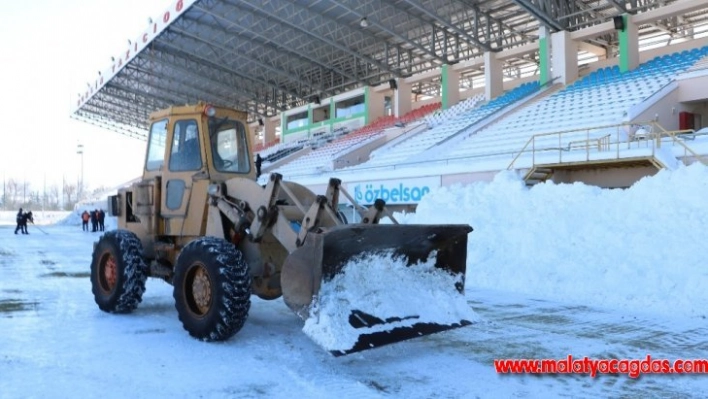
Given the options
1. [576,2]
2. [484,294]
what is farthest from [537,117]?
[484,294]

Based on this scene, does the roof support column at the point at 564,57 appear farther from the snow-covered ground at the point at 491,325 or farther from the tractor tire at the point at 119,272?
the tractor tire at the point at 119,272

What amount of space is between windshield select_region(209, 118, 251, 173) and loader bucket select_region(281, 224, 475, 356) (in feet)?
7.35

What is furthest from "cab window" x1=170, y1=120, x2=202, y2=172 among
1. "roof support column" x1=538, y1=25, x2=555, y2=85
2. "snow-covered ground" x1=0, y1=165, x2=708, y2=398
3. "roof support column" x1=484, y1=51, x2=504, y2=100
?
"roof support column" x1=484, y1=51, x2=504, y2=100

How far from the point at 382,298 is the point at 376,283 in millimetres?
163

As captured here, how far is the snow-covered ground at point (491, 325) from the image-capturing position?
4520 millimetres

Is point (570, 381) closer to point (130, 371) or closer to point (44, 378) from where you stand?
point (130, 371)

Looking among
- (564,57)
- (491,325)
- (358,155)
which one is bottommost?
(491,325)

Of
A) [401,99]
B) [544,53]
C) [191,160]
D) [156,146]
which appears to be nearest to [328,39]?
[401,99]

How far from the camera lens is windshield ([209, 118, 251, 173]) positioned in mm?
6883

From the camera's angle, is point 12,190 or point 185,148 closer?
point 185,148

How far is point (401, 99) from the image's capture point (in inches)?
1374

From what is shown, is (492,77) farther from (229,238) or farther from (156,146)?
(229,238)

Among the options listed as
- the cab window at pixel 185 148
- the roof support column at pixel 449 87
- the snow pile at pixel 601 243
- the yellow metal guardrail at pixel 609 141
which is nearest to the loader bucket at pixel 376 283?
the cab window at pixel 185 148

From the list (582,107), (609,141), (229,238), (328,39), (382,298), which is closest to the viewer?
(382,298)
